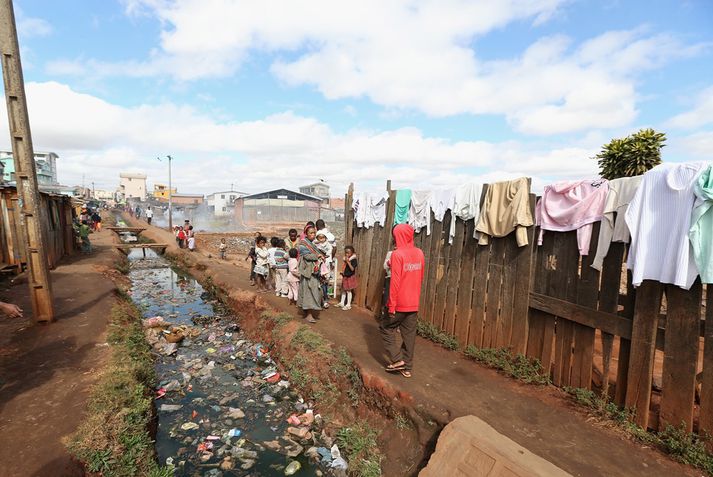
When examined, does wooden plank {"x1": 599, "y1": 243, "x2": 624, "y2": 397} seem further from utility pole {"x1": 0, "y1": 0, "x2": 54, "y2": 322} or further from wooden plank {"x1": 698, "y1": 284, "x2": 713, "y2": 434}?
utility pole {"x1": 0, "y1": 0, "x2": 54, "y2": 322}

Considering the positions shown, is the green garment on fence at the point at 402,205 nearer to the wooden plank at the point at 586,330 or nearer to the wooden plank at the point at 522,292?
the wooden plank at the point at 522,292

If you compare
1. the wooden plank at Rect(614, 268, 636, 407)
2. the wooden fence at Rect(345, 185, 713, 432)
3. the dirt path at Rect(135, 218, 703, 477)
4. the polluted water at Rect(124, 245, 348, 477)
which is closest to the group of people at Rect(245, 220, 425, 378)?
the dirt path at Rect(135, 218, 703, 477)

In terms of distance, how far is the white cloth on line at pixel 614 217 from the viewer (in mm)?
3705

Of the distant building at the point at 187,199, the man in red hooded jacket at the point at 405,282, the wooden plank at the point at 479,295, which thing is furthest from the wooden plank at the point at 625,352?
the distant building at the point at 187,199

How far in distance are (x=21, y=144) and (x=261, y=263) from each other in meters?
5.93

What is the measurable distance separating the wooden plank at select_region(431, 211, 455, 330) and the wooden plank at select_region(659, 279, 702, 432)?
3099 millimetres

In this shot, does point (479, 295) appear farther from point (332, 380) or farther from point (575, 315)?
point (332, 380)

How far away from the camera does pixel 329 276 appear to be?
29.2 feet

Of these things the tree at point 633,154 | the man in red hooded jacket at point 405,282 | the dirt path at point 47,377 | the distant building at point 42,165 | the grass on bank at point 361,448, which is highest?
the distant building at point 42,165

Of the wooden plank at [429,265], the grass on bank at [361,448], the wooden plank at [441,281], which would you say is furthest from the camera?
the wooden plank at [429,265]

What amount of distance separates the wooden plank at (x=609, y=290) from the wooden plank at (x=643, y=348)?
226 millimetres

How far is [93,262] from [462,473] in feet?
51.5

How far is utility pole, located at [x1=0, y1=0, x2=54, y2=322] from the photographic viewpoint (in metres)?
5.52

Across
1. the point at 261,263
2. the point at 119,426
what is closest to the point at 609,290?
the point at 119,426
